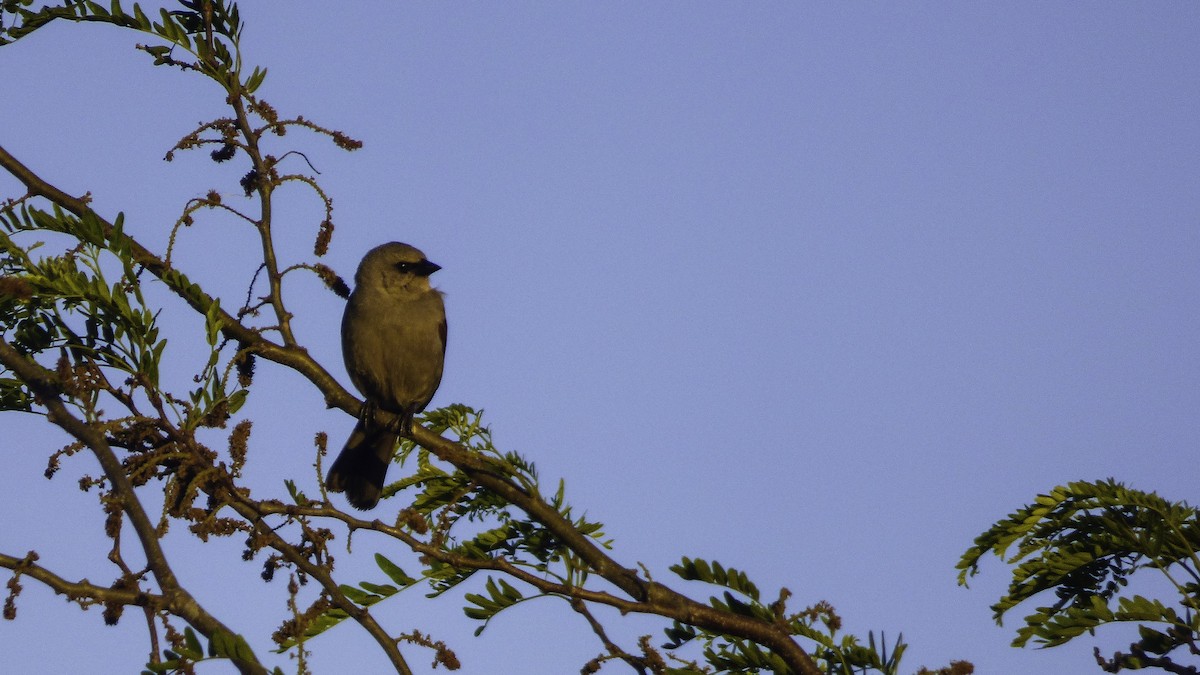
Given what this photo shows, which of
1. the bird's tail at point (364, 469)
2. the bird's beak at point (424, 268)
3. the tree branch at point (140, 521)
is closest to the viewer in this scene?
the tree branch at point (140, 521)

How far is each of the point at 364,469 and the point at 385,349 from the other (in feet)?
2.99

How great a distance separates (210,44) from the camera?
4133 millimetres

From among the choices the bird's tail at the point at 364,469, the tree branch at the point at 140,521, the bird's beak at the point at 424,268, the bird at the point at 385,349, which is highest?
the bird's beak at the point at 424,268

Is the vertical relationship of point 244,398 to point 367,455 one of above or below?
below

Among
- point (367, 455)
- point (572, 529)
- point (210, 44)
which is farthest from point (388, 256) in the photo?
point (572, 529)

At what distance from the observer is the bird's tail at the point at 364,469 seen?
6.45m

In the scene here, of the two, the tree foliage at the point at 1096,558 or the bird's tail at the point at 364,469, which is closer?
the tree foliage at the point at 1096,558

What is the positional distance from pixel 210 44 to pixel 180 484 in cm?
164

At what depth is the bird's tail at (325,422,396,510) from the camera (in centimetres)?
645

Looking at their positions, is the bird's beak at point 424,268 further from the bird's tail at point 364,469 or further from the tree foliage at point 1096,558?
the tree foliage at point 1096,558

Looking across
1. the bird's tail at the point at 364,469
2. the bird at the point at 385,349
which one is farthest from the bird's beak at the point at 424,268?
the bird's tail at the point at 364,469

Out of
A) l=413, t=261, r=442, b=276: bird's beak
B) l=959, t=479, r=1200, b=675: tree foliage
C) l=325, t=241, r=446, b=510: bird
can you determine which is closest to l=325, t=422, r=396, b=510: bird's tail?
l=325, t=241, r=446, b=510: bird

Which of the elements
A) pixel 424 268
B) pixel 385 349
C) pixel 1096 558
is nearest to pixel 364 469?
pixel 385 349

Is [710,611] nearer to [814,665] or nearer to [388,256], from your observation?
[814,665]
